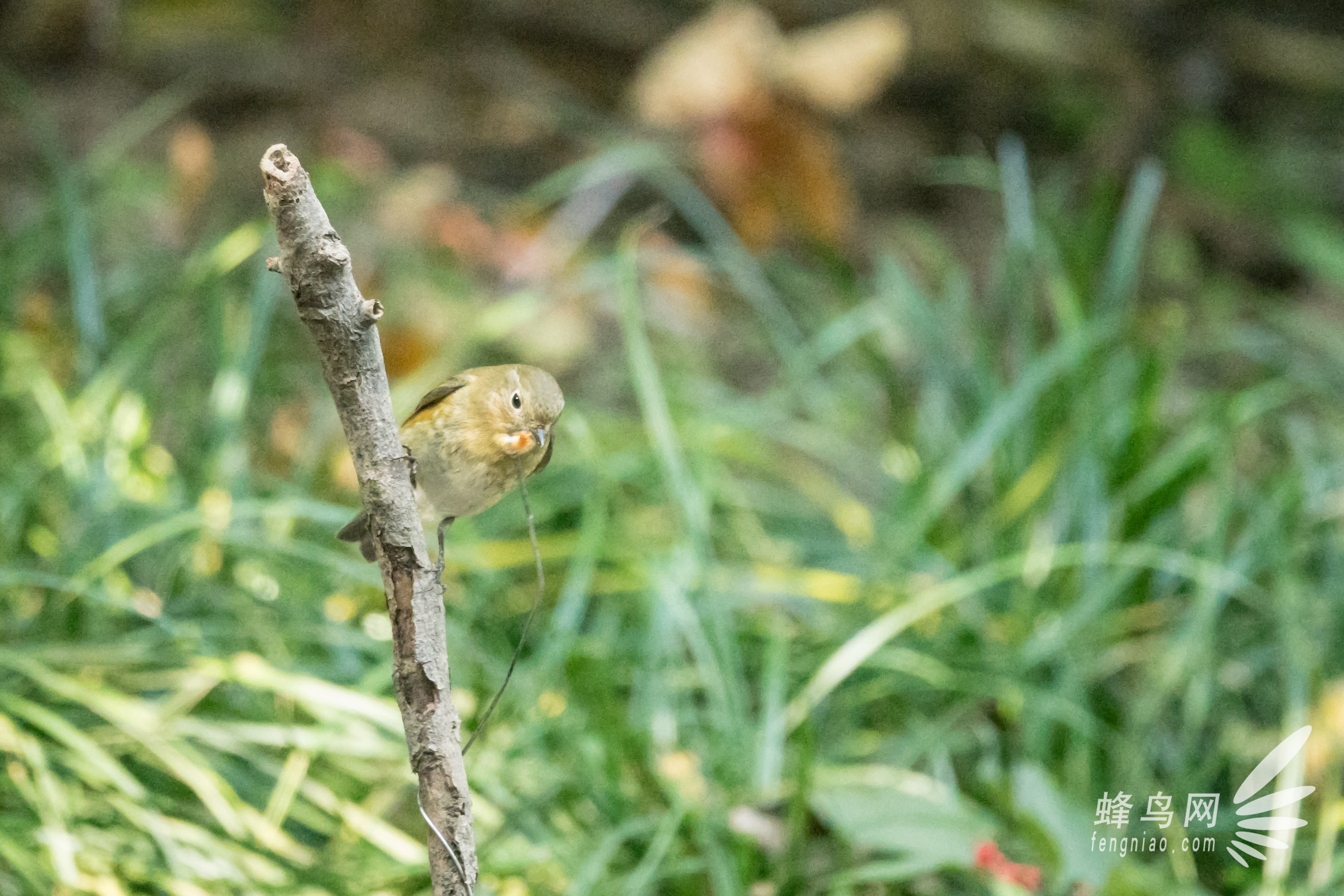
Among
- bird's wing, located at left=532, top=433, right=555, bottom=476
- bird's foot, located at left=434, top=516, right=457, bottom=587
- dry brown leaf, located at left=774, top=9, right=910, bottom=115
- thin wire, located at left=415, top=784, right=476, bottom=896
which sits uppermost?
dry brown leaf, located at left=774, top=9, right=910, bottom=115

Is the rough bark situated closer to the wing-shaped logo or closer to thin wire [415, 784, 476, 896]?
thin wire [415, 784, 476, 896]

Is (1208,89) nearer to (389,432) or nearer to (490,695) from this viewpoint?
(490,695)

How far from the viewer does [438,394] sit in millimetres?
445

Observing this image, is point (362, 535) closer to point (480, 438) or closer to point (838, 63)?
point (480, 438)

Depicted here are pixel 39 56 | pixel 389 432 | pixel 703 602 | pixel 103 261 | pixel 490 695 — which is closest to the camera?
pixel 389 432

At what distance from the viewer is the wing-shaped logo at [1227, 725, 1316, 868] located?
1035 mm

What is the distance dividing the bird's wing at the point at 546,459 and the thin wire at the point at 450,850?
0.14m

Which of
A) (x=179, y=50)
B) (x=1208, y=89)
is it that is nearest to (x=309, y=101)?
(x=179, y=50)

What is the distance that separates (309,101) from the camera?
9.23ft

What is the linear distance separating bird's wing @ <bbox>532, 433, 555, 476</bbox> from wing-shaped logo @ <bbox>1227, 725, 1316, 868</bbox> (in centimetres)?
90

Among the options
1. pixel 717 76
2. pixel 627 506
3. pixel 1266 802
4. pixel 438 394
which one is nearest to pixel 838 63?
pixel 717 76

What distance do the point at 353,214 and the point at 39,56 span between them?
110cm

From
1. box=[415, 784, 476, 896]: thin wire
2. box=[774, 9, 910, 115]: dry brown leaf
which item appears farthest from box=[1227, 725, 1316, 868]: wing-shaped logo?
box=[774, 9, 910, 115]: dry brown leaf

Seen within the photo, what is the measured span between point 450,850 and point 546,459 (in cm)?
17
